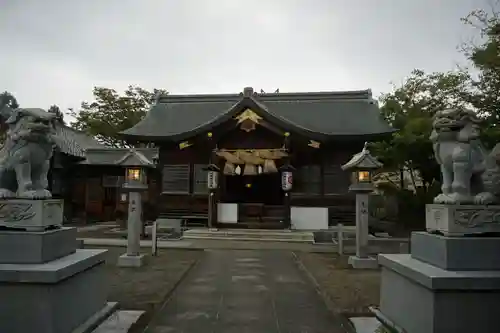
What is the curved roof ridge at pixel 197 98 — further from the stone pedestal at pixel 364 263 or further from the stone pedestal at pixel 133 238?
the stone pedestal at pixel 364 263

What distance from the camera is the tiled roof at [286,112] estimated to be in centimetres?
2088

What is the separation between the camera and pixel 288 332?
18.5 feet

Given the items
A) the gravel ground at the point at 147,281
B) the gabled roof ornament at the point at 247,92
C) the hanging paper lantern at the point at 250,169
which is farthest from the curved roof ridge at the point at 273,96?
the gravel ground at the point at 147,281

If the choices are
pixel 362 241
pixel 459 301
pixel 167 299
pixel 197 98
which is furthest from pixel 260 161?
pixel 459 301

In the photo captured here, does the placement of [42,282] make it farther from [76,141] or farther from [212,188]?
[76,141]

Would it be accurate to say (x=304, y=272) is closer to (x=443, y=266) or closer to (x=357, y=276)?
(x=357, y=276)

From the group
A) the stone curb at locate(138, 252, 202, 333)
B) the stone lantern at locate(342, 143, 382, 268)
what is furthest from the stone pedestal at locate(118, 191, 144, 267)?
the stone lantern at locate(342, 143, 382, 268)

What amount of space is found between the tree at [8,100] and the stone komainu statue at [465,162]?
208 inches

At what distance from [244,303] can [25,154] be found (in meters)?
4.19

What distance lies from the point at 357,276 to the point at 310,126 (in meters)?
13.1

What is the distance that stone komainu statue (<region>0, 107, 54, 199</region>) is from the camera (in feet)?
16.0

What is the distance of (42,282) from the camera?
415 centimetres

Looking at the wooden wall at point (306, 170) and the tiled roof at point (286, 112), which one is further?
the tiled roof at point (286, 112)

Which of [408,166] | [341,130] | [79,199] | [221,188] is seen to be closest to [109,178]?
[79,199]
